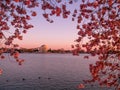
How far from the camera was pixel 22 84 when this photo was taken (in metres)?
54.0

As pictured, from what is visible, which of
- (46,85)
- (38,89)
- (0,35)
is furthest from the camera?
(46,85)

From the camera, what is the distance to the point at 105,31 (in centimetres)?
1082

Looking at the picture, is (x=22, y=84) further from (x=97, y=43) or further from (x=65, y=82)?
(x=97, y=43)

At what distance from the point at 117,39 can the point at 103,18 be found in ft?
4.14

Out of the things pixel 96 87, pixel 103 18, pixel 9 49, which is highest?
pixel 103 18

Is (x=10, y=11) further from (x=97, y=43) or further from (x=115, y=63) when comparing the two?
(x=115, y=63)

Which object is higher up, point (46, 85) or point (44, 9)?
point (44, 9)

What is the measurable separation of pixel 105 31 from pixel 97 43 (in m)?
0.68

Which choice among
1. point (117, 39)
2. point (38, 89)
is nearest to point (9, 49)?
point (117, 39)

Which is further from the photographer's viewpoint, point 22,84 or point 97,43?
point 22,84

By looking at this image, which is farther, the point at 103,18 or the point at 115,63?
the point at 115,63

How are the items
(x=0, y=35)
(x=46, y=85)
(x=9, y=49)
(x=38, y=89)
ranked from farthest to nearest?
(x=46, y=85) < (x=38, y=89) < (x=9, y=49) < (x=0, y=35)

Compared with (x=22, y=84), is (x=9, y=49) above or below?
above

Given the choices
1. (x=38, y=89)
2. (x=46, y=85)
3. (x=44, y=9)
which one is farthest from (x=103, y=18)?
(x=46, y=85)
